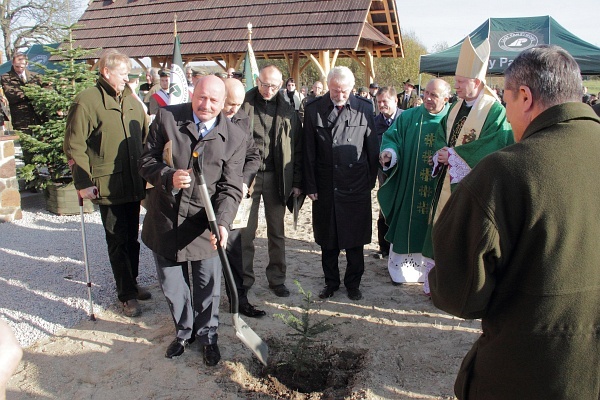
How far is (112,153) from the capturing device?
4.15 metres

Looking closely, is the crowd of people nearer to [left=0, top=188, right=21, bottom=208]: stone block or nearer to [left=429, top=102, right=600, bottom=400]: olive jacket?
[left=429, top=102, right=600, bottom=400]: olive jacket

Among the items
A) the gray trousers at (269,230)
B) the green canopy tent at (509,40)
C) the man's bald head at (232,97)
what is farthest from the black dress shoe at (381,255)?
the green canopy tent at (509,40)

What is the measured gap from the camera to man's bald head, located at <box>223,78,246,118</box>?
156 inches

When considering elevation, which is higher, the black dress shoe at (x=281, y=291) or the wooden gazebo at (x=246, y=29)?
the wooden gazebo at (x=246, y=29)

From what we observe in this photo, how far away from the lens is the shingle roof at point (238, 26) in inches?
539

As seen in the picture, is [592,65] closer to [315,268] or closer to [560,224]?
[315,268]

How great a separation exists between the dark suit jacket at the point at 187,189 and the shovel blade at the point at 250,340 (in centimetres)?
50

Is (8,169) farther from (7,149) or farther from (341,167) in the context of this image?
(341,167)

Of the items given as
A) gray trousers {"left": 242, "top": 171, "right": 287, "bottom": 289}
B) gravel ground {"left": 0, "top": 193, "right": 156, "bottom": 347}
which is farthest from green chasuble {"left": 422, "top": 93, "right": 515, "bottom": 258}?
gravel ground {"left": 0, "top": 193, "right": 156, "bottom": 347}

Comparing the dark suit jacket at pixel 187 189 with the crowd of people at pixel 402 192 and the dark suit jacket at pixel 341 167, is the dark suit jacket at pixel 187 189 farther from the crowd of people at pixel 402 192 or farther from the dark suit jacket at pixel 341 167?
the dark suit jacket at pixel 341 167

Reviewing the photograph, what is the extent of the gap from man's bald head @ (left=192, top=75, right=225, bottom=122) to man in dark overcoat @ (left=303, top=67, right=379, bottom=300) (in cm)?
136

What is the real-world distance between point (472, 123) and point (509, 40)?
38.7 ft

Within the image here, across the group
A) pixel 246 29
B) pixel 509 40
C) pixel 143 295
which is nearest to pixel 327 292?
pixel 143 295

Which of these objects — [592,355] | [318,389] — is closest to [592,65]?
[318,389]
